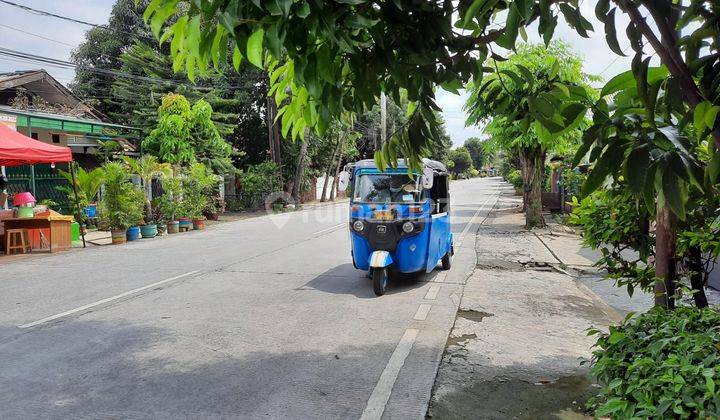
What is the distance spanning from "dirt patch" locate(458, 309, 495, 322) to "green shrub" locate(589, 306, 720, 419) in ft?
11.8

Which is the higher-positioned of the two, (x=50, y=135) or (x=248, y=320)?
(x=50, y=135)

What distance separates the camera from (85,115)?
2217cm

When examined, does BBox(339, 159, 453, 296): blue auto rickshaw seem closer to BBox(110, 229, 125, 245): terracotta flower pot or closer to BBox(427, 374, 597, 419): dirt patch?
BBox(427, 374, 597, 419): dirt patch

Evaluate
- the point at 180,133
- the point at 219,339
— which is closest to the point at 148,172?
the point at 180,133

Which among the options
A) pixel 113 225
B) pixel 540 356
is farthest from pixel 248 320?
pixel 113 225

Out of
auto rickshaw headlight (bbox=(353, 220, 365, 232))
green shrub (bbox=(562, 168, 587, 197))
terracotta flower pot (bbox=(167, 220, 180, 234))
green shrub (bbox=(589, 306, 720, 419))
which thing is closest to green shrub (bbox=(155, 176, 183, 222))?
terracotta flower pot (bbox=(167, 220, 180, 234))

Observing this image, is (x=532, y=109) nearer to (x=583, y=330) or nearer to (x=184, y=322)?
(x=583, y=330)

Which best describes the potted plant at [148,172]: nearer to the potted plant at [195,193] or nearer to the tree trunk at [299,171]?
the potted plant at [195,193]

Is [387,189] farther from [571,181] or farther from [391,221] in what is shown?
[571,181]

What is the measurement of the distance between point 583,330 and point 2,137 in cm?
1261

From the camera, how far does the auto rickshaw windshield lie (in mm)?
8516

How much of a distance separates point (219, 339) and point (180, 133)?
16529 mm

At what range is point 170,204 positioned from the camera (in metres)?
17.9

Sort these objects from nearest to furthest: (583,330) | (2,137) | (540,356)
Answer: (540,356), (583,330), (2,137)
